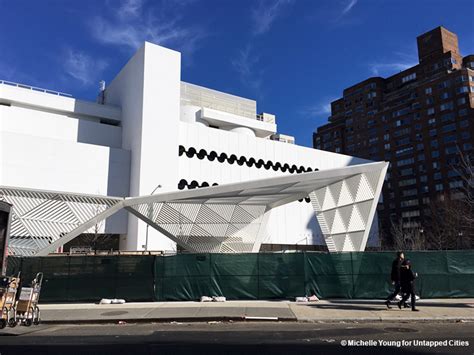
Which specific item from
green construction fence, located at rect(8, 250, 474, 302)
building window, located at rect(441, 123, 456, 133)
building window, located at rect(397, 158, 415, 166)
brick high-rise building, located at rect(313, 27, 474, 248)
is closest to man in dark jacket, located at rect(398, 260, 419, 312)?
green construction fence, located at rect(8, 250, 474, 302)

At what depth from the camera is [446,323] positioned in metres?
12.2

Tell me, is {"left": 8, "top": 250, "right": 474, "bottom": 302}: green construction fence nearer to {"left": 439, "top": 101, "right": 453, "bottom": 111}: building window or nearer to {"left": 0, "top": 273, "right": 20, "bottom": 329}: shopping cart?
{"left": 0, "top": 273, "right": 20, "bottom": 329}: shopping cart

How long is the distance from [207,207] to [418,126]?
93.9 meters

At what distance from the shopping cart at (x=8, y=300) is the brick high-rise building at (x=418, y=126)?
87.1 metres

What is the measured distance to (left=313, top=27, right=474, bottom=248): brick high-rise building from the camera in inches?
3944

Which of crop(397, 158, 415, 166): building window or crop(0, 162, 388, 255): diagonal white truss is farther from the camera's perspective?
crop(397, 158, 415, 166): building window

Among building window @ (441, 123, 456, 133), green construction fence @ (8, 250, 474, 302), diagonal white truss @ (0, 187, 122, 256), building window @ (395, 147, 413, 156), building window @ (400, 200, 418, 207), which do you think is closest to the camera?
green construction fence @ (8, 250, 474, 302)

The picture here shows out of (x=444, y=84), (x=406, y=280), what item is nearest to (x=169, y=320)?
(x=406, y=280)

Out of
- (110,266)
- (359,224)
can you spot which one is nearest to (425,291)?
(359,224)

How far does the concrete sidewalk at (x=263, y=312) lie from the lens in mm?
13016

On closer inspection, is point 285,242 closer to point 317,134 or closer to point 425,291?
point 425,291

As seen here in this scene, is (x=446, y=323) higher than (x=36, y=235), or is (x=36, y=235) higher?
(x=36, y=235)

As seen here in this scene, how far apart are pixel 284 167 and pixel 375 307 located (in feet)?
167

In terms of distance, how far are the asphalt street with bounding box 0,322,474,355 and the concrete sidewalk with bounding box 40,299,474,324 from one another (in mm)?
575
